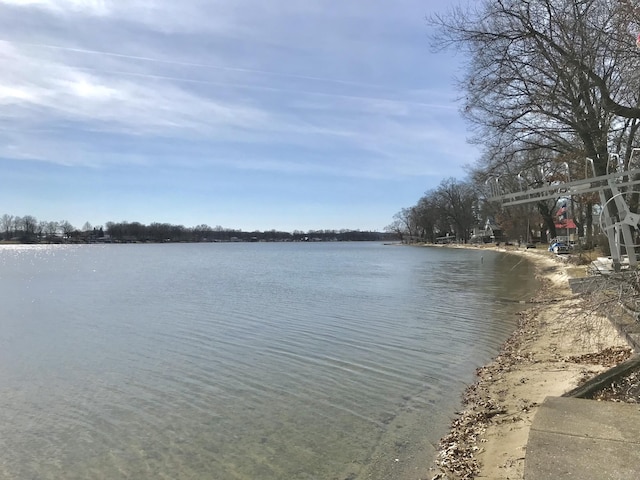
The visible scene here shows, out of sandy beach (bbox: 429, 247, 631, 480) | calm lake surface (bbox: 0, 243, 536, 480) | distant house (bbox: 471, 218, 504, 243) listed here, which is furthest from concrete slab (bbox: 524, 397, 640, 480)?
distant house (bbox: 471, 218, 504, 243)

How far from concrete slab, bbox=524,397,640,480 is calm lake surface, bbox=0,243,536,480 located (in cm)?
157

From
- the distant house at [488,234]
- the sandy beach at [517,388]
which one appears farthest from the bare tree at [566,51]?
the distant house at [488,234]

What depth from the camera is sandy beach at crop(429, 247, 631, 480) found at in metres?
5.41

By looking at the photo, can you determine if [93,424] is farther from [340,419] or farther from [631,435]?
[631,435]

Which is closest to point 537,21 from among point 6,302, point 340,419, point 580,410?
point 580,410

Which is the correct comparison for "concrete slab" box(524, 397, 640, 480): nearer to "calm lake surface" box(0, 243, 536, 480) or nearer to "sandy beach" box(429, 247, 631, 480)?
"sandy beach" box(429, 247, 631, 480)

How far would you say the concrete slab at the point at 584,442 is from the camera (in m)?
3.95

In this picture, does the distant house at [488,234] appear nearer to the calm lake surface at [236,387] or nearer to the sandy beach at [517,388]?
the calm lake surface at [236,387]

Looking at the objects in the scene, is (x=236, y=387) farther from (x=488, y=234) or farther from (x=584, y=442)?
(x=488, y=234)

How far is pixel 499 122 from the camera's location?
1777 centimetres

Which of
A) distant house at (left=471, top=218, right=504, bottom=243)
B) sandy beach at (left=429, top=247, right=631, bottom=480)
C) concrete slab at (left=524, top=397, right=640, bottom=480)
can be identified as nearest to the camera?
concrete slab at (left=524, top=397, right=640, bottom=480)

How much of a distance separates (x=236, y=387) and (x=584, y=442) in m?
6.19

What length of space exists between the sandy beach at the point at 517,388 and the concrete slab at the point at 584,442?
0.47 metres

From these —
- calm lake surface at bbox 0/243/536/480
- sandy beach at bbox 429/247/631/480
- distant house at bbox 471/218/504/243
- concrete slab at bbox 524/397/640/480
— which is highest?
distant house at bbox 471/218/504/243
